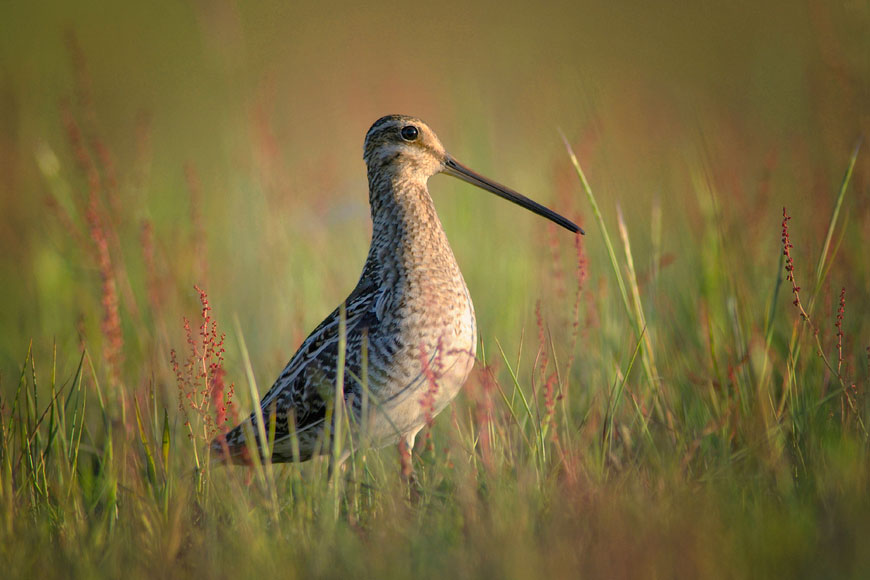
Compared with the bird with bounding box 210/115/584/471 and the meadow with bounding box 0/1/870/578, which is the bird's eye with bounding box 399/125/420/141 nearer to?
the bird with bounding box 210/115/584/471

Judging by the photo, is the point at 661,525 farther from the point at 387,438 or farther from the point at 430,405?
the point at 387,438

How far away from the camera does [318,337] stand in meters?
4.21

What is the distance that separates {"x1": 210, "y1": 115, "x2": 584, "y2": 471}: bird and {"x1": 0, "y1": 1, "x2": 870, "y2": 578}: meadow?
0.59ft

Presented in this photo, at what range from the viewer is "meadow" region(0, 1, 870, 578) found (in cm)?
275

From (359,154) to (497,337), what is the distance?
15.1 feet

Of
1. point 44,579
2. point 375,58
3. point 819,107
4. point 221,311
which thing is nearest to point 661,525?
point 44,579

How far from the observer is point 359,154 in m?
9.69

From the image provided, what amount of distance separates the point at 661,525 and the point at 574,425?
5.30ft

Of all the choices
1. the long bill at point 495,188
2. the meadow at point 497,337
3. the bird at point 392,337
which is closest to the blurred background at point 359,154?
the meadow at point 497,337

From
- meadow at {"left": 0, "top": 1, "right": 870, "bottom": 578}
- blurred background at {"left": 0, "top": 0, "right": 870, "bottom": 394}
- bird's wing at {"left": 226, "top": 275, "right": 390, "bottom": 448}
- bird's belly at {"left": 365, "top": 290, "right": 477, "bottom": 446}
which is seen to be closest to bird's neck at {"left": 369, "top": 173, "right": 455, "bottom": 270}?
bird's wing at {"left": 226, "top": 275, "right": 390, "bottom": 448}

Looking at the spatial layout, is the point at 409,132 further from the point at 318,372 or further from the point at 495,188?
the point at 318,372

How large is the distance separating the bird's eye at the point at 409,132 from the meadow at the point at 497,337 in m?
0.86

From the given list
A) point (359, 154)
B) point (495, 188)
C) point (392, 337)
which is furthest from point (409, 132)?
point (359, 154)

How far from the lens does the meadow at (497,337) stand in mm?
2750
